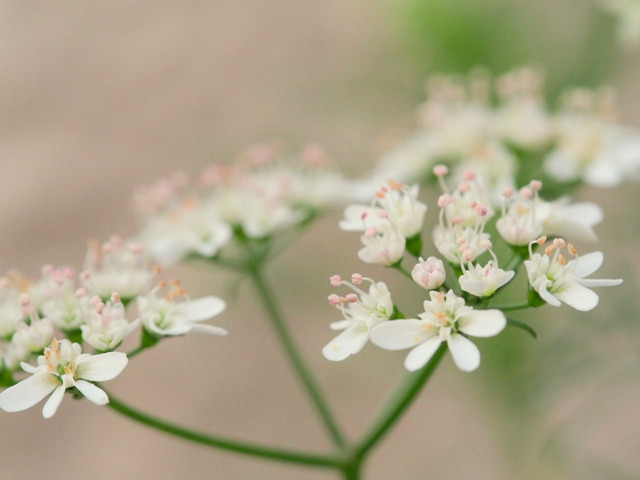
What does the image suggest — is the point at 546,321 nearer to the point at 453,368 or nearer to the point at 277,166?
the point at 453,368

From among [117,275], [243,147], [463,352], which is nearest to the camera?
[463,352]

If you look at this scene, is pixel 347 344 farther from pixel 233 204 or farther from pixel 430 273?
pixel 233 204

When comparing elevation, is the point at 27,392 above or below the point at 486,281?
above

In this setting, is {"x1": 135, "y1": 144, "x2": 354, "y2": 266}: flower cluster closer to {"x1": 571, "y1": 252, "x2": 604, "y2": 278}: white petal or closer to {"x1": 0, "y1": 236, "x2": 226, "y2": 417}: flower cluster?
{"x1": 0, "y1": 236, "x2": 226, "y2": 417}: flower cluster

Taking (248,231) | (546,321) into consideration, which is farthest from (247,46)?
(248,231)

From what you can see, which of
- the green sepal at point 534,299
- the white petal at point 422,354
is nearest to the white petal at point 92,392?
the white petal at point 422,354

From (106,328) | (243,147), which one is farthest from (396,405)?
(243,147)

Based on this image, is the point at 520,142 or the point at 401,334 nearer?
the point at 401,334

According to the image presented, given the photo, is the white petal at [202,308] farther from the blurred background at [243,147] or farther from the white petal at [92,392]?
the blurred background at [243,147]
